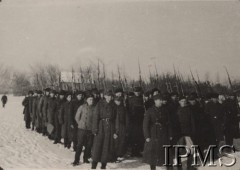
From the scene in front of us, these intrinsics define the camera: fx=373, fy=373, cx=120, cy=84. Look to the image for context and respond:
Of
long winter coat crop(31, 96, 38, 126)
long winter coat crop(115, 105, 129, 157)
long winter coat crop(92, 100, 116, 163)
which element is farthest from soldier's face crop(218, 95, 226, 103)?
long winter coat crop(31, 96, 38, 126)

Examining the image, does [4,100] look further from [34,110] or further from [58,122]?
[34,110]

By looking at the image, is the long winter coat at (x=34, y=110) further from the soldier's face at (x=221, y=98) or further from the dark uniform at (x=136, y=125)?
the soldier's face at (x=221, y=98)

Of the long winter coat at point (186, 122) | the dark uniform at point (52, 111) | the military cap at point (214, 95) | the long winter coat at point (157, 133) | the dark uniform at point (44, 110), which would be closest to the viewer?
the long winter coat at point (157, 133)

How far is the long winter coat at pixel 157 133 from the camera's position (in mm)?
4016

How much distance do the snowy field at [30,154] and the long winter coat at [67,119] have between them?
207 mm

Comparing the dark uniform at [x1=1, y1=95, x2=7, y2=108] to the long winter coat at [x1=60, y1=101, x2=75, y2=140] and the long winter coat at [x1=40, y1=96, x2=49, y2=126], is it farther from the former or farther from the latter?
the long winter coat at [x1=40, y1=96, x2=49, y2=126]

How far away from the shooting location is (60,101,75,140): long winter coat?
521cm

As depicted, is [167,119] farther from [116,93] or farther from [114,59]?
[114,59]

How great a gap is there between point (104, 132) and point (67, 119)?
1.18m

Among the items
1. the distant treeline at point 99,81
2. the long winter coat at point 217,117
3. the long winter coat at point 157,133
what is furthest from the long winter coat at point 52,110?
the long winter coat at point 217,117

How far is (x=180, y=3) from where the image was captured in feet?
15.7

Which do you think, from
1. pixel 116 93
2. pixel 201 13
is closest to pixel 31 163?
pixel 116 93

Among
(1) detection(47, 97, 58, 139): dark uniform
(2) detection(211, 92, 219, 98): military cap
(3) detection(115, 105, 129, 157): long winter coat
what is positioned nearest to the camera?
(3) detection(115, 105, 129, 157): long winter coat

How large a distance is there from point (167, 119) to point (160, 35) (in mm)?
1209
